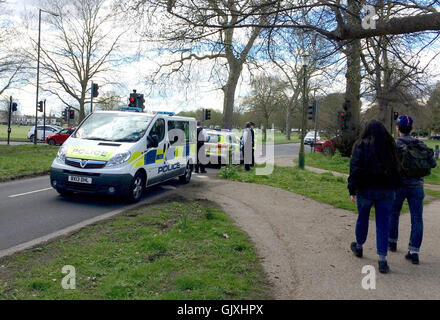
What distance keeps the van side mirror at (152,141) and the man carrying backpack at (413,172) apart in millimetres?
5820

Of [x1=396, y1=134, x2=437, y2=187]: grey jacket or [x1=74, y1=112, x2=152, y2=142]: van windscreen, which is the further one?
[x1=74, y1=112, x2=152, y2=142]: van windscreen

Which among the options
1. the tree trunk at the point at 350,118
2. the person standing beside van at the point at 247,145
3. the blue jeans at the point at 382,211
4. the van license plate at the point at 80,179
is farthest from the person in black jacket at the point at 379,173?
the tree trunk at the point at 350,118

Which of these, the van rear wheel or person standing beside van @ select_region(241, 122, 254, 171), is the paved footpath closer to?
the van rear wheel

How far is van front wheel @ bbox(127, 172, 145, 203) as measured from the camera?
8891 mm

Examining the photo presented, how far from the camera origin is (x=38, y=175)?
13625 millimetres

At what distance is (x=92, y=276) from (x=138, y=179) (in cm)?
498

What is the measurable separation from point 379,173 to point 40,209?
627 cm

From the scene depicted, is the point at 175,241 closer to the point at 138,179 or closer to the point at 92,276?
the point at 92,276

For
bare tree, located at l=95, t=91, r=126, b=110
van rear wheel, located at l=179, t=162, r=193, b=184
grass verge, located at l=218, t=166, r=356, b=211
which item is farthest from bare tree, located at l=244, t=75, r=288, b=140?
van rear wheel, located at l=179, t=162, r=193, b=184

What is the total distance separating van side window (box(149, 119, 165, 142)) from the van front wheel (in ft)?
3.56

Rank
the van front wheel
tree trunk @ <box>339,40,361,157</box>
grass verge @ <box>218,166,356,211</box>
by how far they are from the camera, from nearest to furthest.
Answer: the van front wheel < grass verge @ <box>218,166,356,211</box> < tree trunk @ <box>339,40,361,157</box>

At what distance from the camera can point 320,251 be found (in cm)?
568

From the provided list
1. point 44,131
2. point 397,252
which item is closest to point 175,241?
point 397,252

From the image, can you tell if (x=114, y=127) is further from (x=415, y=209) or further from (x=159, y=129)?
(x=415, y=209)
